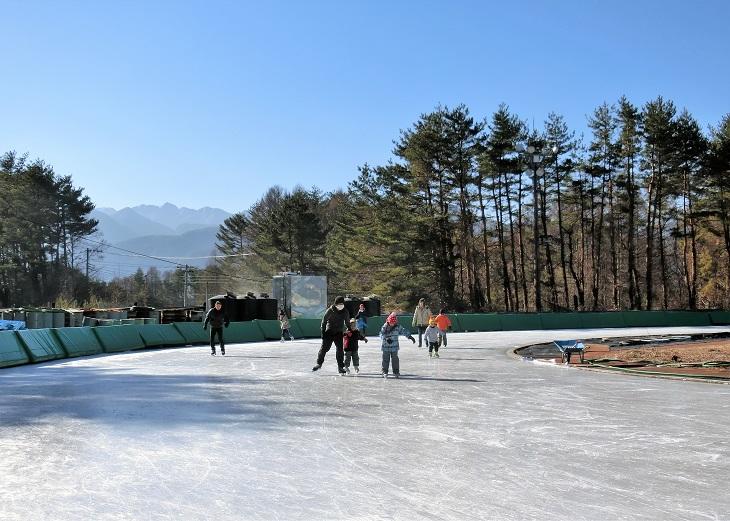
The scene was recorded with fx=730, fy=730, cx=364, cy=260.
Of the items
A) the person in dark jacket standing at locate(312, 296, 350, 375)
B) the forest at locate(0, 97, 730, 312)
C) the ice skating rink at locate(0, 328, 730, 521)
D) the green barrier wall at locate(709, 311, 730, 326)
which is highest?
the forest at locate(0, 97, 730, 312)

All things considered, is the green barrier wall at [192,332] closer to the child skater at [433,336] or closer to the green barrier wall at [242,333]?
the green barrier wall at [242,333]

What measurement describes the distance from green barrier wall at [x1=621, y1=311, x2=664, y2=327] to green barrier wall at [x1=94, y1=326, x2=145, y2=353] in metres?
33.4

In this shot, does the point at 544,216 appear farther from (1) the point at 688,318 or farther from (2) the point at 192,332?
(2) the point at 192,332

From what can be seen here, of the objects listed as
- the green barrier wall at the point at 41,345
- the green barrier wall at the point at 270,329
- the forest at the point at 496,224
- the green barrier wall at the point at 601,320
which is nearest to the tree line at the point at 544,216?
the forest at the point at 496,224

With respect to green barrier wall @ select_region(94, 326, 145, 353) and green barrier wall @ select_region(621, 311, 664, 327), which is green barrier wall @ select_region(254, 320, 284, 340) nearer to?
green barrier wall @ select_region(94, 326, 145, 353)

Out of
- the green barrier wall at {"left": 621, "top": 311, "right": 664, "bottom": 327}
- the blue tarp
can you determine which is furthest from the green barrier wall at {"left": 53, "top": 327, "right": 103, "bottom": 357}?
the green barrier wall at {"left": 621, "top": 311, "right": 664, "bottom": 327}

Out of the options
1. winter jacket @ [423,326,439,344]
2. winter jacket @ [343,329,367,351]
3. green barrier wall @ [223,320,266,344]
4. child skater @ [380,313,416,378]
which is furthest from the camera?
green barrier wall @ [223,320,266,344]

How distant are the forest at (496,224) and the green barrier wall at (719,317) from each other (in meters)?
9.90

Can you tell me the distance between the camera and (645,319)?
50.1 meters

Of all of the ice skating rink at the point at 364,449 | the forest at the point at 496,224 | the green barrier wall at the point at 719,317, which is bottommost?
the ice skating rink at the point at 364,449

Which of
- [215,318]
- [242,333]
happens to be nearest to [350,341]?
[215,318]

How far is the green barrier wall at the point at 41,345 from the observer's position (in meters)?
21.6

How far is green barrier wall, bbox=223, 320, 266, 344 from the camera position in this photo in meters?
33.9

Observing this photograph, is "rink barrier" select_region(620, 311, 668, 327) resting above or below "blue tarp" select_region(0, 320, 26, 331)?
below
